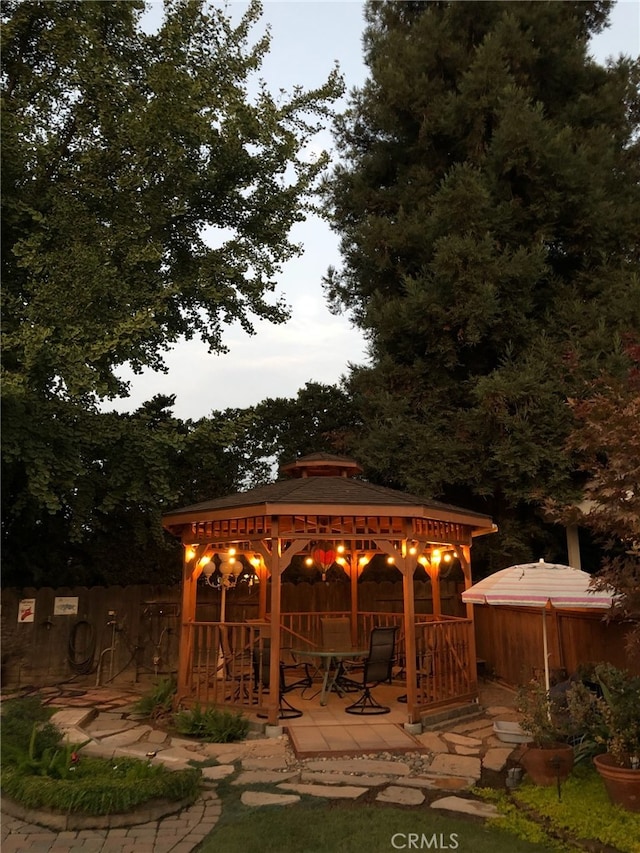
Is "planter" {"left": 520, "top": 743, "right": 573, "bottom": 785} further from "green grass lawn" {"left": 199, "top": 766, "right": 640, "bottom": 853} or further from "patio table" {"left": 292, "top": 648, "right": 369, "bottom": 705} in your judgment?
"patio table" {"left": 292, "top": 648, "right": 369, "bottom": 705}

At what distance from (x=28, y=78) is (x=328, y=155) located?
556 cm

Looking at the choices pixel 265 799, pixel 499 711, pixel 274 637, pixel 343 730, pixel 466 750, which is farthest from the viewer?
pixel 499 711

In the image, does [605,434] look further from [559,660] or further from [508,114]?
[508,114]

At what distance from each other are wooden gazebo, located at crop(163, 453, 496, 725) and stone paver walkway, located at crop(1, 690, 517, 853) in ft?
2.15

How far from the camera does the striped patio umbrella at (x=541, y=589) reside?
19.5ft

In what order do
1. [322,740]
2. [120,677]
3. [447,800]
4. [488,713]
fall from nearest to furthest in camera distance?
[447,800]
[322,740]
[488,713]
[120,677]

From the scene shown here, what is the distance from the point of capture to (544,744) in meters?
5.22

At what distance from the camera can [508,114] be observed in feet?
40.9

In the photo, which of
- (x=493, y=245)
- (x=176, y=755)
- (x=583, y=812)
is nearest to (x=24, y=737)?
(x=176, y=755)

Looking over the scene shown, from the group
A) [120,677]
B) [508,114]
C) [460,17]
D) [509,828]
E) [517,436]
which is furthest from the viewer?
[460,17]

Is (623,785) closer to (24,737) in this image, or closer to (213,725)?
(213,725)

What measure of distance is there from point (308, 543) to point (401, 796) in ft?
12.4

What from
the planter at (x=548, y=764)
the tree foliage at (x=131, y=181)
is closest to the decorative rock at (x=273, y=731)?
the planter at (x=548, y=764)

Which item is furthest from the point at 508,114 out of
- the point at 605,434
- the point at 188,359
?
the point at 605,434
